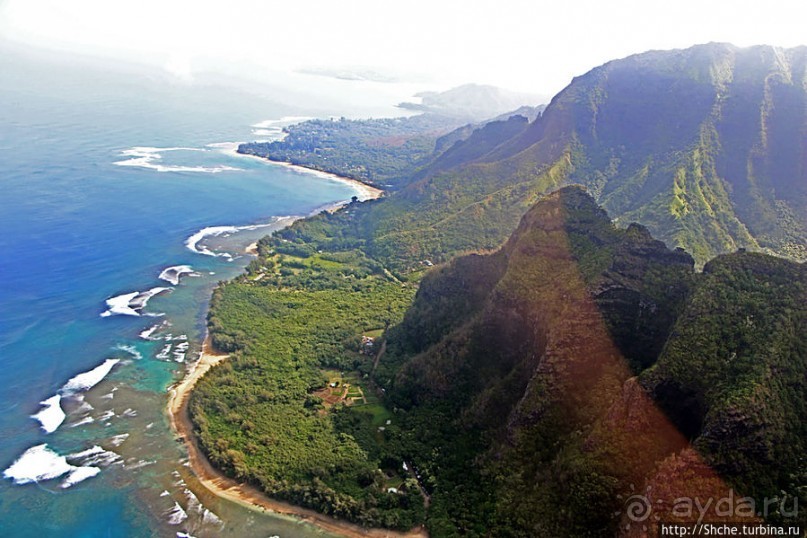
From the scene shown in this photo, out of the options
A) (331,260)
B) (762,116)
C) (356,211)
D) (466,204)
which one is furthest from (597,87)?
(331,260)

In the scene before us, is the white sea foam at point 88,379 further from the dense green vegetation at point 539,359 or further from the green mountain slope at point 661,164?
the green mountain slope at point 661,164

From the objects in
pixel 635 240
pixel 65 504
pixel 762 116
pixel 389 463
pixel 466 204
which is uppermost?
pixel 762 116

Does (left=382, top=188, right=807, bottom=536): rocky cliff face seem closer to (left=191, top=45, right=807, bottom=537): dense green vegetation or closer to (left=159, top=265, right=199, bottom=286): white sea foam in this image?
(left=191, top=45, right=807, bottom=537): dense green vegetation

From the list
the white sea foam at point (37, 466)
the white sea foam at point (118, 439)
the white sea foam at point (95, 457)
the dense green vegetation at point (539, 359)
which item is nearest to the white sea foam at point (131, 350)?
the dense green vegetation at point (539, 359)

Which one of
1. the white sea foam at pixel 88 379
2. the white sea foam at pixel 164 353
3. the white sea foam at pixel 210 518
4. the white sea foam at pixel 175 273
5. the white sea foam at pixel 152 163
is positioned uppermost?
the white sea foam at pixel 152 163

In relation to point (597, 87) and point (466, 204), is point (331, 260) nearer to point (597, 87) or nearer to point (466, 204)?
point (466, 204)

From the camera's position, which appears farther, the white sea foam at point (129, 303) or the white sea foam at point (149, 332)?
the white sea foam at point (129, 303)

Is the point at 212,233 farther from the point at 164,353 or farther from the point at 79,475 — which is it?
the point at 79,475
